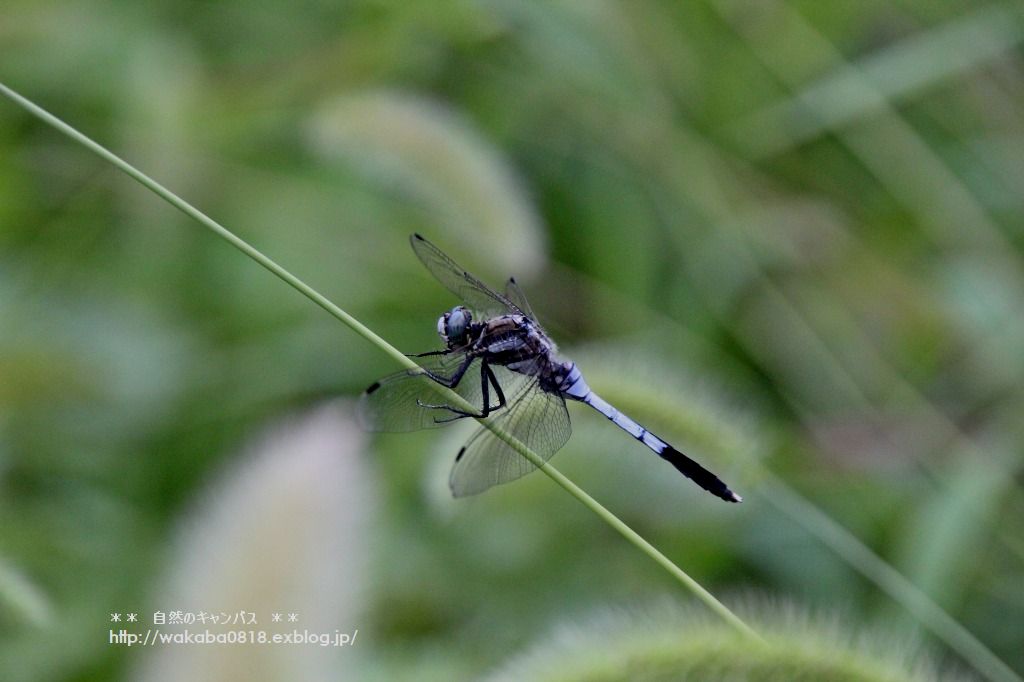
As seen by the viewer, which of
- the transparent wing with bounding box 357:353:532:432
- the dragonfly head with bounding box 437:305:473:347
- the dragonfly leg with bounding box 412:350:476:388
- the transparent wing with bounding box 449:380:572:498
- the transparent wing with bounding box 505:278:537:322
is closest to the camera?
the transparent wing with bounding box 449:380:572:498

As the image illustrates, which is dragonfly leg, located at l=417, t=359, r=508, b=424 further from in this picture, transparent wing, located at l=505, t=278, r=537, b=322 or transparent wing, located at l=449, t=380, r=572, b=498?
transparent wing, located at l=505, t=278, r=537, b=322

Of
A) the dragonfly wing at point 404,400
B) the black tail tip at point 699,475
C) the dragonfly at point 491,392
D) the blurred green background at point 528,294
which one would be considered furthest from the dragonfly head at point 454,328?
the black tail tip at point 699,475

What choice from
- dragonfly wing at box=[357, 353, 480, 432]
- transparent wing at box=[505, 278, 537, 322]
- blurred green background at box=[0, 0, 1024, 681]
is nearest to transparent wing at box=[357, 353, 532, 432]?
dragonfly wing at box=[357, 353, 480, 432]

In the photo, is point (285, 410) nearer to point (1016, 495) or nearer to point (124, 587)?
point (124, 587)

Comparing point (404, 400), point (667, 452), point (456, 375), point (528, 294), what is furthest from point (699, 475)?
point (528, 294)

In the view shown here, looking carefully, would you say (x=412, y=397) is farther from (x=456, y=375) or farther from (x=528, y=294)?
(x=528, y=294)

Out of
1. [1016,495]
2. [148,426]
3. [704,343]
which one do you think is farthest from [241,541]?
[1016,495]

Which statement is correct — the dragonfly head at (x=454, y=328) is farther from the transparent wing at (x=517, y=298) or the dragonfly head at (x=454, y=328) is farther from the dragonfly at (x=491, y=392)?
the transparent wing at (x=517, y=298)
